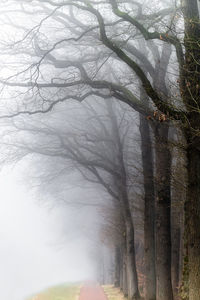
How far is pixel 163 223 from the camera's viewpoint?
16.0m

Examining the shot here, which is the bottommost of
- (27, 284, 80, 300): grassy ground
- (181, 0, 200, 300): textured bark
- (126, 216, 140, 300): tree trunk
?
(27, 284, 80, 300): grassy ground

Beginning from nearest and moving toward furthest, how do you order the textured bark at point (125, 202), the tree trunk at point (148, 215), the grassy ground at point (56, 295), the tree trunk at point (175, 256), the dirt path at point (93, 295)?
1. the tree trunk at point (148, 215)
2. the textured bark at point (125, 202)
3. the tree trunk at point (175, 256)
4. the dirt path at point (93, 295)
5. the grassy ground at point (56, 295)

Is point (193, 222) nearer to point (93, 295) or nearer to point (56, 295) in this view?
point (93, 295)

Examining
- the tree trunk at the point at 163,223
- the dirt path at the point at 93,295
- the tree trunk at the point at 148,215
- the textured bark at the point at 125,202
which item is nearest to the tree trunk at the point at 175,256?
the textured bark at the point at 125,202

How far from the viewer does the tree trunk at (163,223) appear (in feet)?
51.3

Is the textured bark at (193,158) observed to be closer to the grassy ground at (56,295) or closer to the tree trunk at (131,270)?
the tree trunk at (131,270)

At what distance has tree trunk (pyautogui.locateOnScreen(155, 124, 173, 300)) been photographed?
15.6 metres

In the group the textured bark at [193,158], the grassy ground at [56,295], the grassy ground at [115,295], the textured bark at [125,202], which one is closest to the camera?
the textured bark at [193,158]

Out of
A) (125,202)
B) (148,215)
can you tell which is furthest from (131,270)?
(148,215)

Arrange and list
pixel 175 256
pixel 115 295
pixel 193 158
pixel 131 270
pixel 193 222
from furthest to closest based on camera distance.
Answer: pixel 115 295 < pixel 175 256 < pixel 131 270 < pixel 193 158 < pixel 193 222

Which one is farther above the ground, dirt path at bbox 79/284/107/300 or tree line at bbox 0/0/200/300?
tree line at bbox 0/0/200/300

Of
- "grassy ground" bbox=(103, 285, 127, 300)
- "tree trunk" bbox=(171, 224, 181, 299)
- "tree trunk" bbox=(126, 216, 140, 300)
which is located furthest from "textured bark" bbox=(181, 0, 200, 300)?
"grassy ground" bbox=(103, 285, 127, 300)

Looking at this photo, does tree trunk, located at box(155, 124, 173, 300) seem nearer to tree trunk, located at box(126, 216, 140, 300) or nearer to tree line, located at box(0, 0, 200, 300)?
tree line, located at box(0, 0, 200, 300)

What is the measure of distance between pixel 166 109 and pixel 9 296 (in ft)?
91.8
